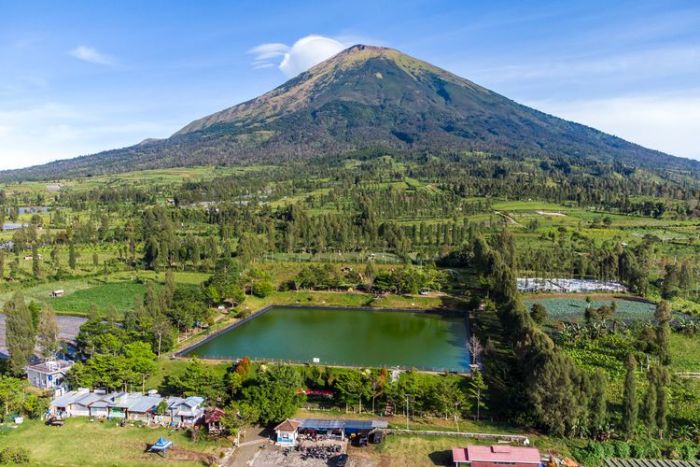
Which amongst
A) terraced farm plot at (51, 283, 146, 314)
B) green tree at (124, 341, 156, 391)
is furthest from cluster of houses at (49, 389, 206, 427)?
terraced farm plot at (51, 283, 146, 314)

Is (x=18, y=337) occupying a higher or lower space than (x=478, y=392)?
higher

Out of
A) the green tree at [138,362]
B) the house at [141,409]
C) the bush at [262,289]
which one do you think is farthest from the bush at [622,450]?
the bush at [262,289]

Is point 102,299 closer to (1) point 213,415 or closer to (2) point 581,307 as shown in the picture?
(1) point 213,415

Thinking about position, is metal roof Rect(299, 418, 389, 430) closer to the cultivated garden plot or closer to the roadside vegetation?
the roadside vegetation

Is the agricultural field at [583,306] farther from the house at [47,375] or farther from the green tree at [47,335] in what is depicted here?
the green tree at [47,335]

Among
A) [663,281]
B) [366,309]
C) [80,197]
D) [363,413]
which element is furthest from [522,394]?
[80,197]

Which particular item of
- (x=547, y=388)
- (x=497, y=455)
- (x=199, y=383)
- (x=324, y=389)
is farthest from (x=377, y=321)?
(x=497, y=455)

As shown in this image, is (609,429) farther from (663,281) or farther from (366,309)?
(663,281)
